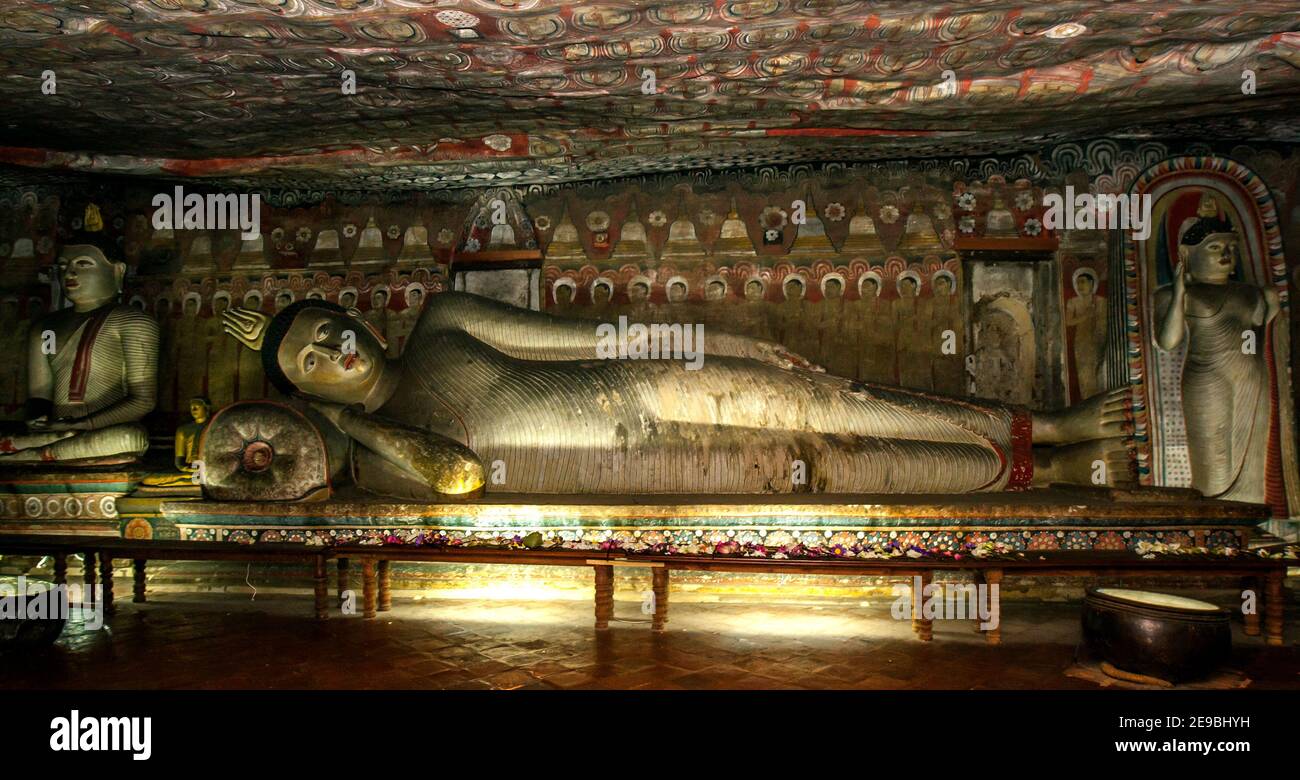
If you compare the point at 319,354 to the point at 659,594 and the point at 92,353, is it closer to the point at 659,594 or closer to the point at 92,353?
the point at 92,353

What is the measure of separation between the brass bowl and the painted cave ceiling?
2.37 meters

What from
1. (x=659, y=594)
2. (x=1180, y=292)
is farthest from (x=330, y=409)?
(x=1180, y=292)

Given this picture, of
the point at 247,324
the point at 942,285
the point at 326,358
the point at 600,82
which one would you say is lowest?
the point at 326,358

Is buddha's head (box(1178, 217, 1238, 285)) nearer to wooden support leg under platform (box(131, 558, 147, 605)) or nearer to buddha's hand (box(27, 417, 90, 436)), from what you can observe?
wooden support leg under platform (box(131, 558, 147, 605))

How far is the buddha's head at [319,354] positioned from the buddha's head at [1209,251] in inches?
200

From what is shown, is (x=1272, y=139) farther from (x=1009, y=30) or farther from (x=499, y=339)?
(x=499, y=339)

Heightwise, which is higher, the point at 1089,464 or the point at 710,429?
the point at 710,429

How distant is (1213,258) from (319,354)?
5430mm

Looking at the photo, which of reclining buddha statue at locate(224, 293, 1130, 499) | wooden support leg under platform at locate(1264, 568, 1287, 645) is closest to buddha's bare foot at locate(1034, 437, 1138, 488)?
reclining buddha statue at locate(224, 293, 1130, 499)

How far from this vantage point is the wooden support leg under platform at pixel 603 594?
3.74m

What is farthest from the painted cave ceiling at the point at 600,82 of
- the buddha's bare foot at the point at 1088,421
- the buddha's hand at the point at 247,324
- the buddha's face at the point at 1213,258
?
the buddha's bare foot at the point at 1088,421

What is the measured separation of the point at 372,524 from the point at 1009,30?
151 inches

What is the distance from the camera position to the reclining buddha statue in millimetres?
4422

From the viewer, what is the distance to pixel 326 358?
15.7 ft
